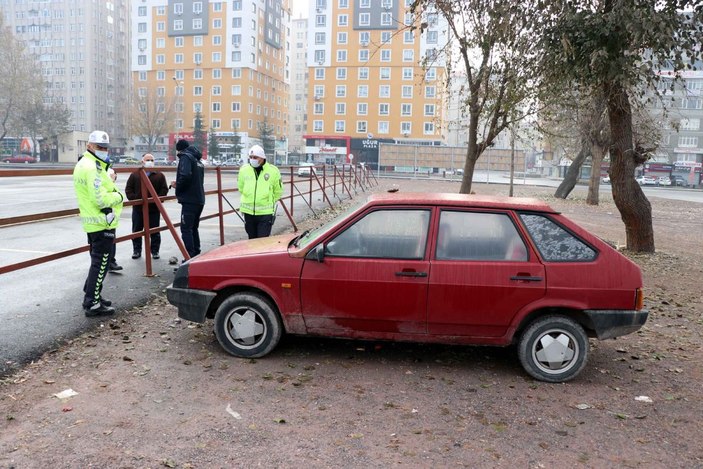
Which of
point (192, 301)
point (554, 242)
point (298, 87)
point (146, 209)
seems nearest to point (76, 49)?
point (298, 87)

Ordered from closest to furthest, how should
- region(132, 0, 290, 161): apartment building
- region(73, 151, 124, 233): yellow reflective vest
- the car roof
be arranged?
the car roof, region(73, 151, 124, 233): yellow reflective vest, region(132, 0, 290, 161): apartment building

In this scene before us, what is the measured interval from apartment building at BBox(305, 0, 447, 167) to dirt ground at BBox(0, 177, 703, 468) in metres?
78.2

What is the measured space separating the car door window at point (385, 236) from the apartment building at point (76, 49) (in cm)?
10437

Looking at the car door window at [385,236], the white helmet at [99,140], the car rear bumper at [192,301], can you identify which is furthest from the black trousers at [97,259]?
the car door window at [385,236]

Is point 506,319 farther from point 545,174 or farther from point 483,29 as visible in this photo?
point 545,174

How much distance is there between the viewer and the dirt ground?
138 inches

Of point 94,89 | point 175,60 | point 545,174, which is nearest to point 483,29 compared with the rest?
point 545,174

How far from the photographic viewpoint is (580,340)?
15.2 ft

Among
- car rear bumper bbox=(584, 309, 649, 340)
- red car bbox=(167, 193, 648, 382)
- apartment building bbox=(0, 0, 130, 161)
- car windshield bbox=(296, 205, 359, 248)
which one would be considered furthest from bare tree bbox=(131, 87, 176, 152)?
car rear bumper bbox=(584, 309, 649, 340)

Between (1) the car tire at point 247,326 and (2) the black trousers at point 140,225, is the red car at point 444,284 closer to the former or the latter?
(1) the car tire at point 247,326

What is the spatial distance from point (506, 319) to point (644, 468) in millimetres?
1462

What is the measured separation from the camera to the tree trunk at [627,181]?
10.9 metres

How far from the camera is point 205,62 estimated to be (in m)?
90.4

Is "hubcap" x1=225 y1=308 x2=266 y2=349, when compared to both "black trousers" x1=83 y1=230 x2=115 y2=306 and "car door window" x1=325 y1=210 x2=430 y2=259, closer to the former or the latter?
"car door window" x1=325 y1=210 x2=430 y2=259
